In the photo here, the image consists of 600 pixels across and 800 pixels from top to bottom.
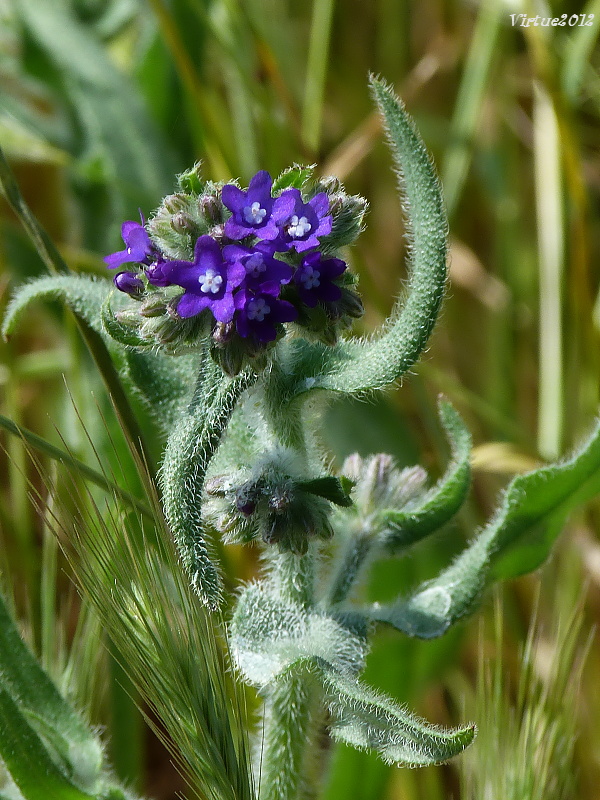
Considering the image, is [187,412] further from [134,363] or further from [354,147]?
[354,147]

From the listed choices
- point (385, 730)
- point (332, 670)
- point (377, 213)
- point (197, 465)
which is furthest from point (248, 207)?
point (377, 213)

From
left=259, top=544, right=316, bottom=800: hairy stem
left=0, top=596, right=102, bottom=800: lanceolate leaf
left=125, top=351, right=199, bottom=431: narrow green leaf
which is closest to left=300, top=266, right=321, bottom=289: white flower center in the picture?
left=125, top=351, right=199, bottom=431: narrow green leaf

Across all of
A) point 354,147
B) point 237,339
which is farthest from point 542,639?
point 237,339

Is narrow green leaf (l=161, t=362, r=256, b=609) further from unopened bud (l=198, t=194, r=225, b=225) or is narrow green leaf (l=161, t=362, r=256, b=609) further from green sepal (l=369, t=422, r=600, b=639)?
green sepal (l=369, t=422, r=600, b=639)

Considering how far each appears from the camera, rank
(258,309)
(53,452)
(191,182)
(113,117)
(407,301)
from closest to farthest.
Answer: (258,309) → (407,301) → (191,182) → (53,452) → (113,117)

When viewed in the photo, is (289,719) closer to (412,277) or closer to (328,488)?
(328,488)

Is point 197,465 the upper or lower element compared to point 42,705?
upper

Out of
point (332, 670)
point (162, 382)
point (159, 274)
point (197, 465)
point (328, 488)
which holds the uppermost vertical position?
point (159, 274)
